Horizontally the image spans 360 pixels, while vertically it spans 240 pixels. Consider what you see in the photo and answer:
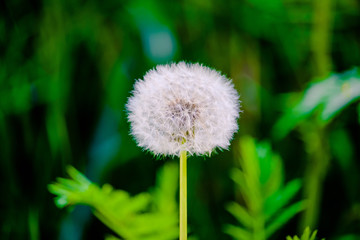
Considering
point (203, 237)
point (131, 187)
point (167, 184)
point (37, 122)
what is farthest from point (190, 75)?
point (37, 122)

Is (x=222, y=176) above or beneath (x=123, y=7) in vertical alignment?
beneath

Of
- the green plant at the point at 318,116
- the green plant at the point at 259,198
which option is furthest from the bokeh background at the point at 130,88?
the green plant at the point at 259,198

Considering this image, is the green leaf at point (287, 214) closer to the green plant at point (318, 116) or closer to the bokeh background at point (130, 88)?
the green plant at point (318, 116)

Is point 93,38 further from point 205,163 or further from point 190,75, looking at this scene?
point 190,75

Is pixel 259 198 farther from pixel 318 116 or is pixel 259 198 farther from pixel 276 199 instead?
pixel 318 116

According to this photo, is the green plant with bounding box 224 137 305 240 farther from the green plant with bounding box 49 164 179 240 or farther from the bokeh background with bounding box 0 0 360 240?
the bokeh background with bounding box 0 0 360 240

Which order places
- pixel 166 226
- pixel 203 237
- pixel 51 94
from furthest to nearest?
pixel 51 94 < pixel 203 237 < pixel 166 226

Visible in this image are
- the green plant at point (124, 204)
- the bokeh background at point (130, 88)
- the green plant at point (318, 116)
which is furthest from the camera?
the bokeh background at point (130, 88)

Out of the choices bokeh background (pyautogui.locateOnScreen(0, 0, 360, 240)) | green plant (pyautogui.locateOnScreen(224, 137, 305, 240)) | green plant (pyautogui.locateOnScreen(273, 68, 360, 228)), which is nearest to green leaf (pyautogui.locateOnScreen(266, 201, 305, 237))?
green plant (pyautogui.locateOnScreen(224, 137, 305, 240))
